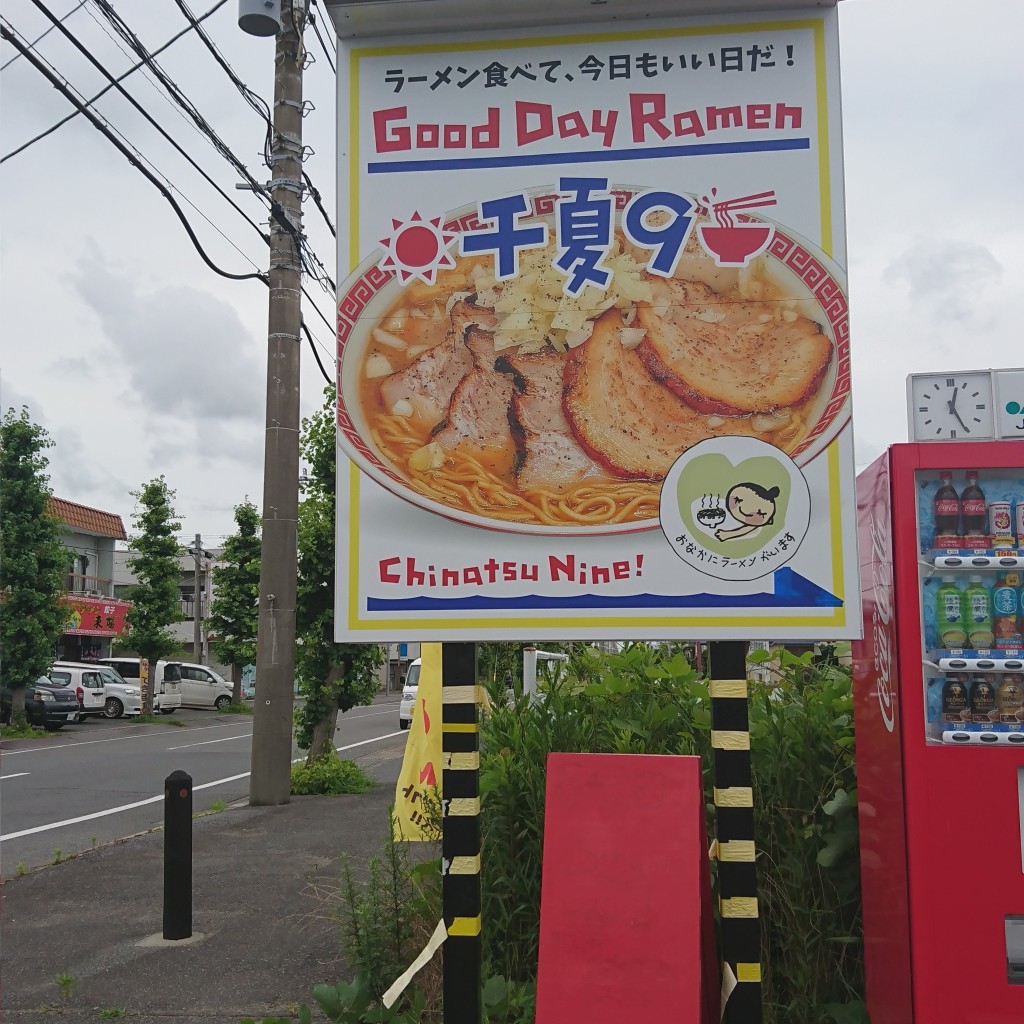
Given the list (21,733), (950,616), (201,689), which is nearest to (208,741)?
(21,733)

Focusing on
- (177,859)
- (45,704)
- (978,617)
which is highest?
(978,617)

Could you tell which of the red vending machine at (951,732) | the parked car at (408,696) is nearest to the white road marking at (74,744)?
the parked car at (408,696)

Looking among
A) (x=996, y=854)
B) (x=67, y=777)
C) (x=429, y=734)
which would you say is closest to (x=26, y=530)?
(x=67, y=777)

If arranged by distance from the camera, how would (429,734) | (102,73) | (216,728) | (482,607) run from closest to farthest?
(482,607) → (429,734) → (102,73) → (216,728)

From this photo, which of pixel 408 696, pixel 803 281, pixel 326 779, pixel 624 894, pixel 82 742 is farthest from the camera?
pixel 408 696

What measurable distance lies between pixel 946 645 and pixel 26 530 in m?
23.7

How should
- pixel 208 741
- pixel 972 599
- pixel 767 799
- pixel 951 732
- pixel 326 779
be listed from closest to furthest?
pixel 951 732
pixel 972 599
pixel 767 799
pixel 326 779
pixel 208 741

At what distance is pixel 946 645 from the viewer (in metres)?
3.14

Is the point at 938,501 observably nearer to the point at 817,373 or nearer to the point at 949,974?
the point at 817,373

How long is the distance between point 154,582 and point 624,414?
96.4ft

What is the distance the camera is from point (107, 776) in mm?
15336

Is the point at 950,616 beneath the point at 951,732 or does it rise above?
above

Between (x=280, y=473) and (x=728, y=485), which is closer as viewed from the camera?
(x=728, y=485)

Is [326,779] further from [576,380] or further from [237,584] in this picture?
[237,584]
